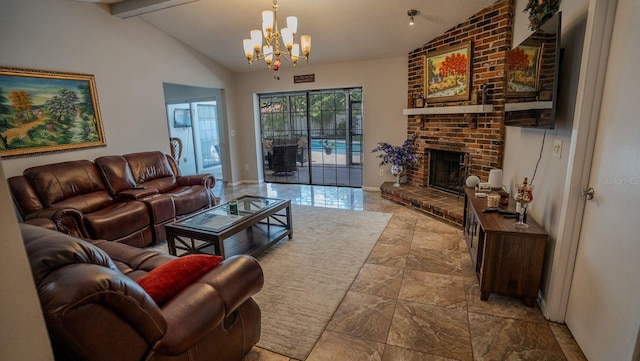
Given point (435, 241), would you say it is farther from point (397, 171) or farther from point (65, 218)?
point (65, 218)

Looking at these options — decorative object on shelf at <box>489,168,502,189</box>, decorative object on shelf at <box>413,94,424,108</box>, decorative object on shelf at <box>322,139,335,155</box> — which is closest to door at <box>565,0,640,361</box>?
decorative object on shelf at <box>489,168,502,189</box>

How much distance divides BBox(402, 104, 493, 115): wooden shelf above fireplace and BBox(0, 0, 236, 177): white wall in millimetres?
3811

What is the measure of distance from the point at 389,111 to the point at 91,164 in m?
4.49

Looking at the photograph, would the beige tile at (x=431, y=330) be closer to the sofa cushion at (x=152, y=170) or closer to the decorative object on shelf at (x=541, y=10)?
the decorative object on shelf at (x=541, y=10)

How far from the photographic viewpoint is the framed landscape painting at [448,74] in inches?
159

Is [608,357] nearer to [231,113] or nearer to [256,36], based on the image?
[256,36]

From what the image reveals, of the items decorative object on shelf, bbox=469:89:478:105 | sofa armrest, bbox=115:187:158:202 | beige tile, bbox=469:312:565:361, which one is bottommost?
beige tile, bbox=469:312:565:361

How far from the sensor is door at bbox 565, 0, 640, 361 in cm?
146

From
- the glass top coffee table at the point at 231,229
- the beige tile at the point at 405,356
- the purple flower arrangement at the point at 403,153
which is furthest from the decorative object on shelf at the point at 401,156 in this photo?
the beige tile at the point at 405,356

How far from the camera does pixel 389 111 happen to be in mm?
5438

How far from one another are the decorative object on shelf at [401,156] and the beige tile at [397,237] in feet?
5.08

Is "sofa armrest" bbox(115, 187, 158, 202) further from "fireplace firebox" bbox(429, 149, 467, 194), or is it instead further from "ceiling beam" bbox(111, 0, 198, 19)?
"fireplace firebox" bbox(429, 149, 467, 194)

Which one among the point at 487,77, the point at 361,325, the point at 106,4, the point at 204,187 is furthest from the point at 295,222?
the point at 106,4

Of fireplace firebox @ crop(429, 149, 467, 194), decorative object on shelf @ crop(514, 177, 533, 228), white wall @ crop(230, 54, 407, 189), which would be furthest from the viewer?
white wall @ crop(230, 54, 407, 189)
